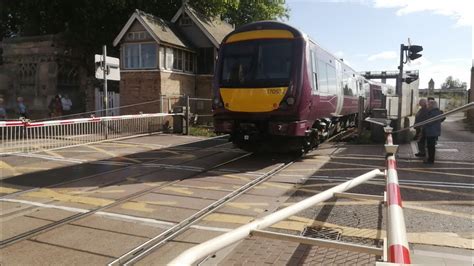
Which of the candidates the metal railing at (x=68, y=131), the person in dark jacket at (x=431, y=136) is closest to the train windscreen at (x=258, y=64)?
the person in dark jacket at (x=431, y=136)

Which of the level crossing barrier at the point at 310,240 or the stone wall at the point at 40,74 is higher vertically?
the stone wall at the point at 40,74

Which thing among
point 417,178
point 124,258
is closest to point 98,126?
point 417,178

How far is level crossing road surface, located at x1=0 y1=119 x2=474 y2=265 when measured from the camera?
472 cm

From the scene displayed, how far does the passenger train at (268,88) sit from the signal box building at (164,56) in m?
12.6

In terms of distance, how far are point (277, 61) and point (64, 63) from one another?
19.9m

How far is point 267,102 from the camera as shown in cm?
1052

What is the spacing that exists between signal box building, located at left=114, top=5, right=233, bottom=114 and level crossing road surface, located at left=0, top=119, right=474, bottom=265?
11.8 metres

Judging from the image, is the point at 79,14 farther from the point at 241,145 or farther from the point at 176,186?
the point at 176,186

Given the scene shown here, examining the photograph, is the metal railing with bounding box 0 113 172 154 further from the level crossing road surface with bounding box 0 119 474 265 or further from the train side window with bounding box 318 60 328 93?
the train side window with bounding box 318 60 328 93

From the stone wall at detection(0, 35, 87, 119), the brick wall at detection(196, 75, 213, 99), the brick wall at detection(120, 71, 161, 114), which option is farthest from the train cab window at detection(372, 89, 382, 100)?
the stone wall at detection(0, 35, 87, 119)

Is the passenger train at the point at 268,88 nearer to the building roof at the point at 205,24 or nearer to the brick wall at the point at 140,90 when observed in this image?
the brick wall at the point at 140,90

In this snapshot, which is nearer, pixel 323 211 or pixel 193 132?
pixel 323 211

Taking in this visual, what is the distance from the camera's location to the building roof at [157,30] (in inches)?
908

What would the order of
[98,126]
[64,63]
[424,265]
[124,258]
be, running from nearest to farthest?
[424,265] < [124,258] < [98,126] < [64,63]
